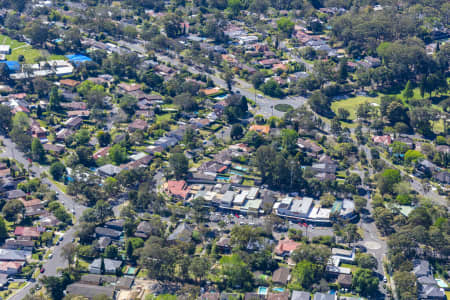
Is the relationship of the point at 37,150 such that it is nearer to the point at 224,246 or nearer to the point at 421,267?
the point at 224,246

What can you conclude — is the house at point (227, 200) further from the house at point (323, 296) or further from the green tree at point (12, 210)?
the green tree at point (12, 210)

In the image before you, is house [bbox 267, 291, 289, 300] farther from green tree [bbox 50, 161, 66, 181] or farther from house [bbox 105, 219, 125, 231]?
green tree [bbox 50, 161, 66, 181]

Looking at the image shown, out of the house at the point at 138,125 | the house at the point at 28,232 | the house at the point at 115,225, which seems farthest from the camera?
the house at the point at 138,125

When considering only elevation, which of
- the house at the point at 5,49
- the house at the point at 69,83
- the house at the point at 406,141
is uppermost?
the house at the point at 5,49

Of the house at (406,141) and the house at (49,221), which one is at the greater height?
the house at (406,141)

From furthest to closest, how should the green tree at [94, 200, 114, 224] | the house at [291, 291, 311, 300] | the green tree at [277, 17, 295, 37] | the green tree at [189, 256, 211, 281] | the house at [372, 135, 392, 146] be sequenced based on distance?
the green tree at [277, 17, 295, 37], the house at [372, 135, 392, 146], the green tree at [94, 200, 114, 224], the green tree at [189, 256, 211, 281], the house at [291, 291, 311, 300]

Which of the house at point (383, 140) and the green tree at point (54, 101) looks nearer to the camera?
the house at point (383, 140)

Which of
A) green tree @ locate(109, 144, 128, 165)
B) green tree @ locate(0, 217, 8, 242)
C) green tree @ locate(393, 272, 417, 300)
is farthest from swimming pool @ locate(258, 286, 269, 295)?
green tree @ locate(109, 144, 128, 165)

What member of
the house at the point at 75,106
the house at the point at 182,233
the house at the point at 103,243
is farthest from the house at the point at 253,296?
the house at the point at 75,106
